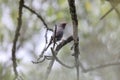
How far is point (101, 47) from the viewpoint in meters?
1.71

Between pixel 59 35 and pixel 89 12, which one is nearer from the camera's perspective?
pixel 59 35

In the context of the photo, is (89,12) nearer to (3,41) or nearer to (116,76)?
(3,41)

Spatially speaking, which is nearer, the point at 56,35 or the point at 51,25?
the point at 56,35

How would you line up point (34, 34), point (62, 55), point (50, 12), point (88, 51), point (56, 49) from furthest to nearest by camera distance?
point (34, 34) < point (88, 51) < point (50, 12) < point (62, 55) < point (56, 49)

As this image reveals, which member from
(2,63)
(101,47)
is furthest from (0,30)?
(101,47)

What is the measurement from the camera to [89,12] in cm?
237

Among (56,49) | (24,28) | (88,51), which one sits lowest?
(88,51)

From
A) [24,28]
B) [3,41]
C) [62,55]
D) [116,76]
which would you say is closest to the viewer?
[116,76]

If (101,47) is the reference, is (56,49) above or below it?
above

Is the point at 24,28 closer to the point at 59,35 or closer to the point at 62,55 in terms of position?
the point at 62,55

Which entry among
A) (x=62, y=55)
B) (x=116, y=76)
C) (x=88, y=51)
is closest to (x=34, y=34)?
(x=88, y=51)

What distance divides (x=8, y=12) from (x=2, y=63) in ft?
1.81

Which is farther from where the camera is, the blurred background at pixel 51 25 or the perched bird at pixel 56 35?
the blurred background at pixel 51 25

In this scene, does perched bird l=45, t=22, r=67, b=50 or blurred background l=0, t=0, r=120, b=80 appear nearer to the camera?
perched bird l=45, t=22, r=67, b=50
